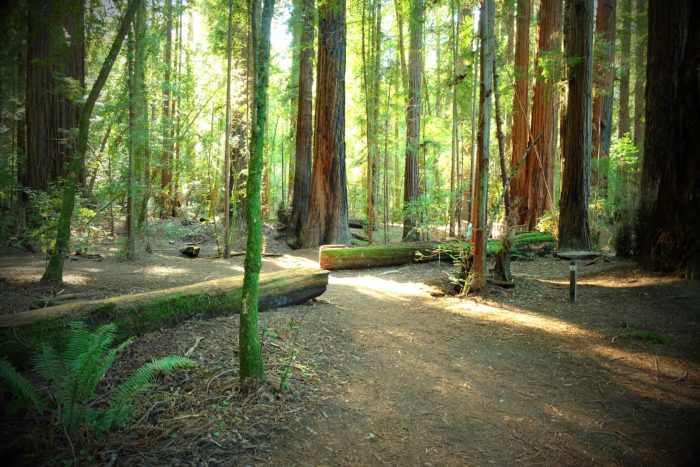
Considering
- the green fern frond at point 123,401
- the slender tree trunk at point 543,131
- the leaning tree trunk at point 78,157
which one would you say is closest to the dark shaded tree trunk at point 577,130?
the slender tree trunk at point 543,131

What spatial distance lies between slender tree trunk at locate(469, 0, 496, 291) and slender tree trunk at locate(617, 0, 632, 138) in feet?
45.5

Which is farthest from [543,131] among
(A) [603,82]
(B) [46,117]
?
(B) [46,117]

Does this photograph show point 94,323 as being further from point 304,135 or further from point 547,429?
point 304,135

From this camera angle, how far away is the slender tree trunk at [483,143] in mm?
7332

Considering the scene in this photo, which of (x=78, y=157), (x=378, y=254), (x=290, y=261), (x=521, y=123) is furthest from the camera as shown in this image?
(x=521, y=123)

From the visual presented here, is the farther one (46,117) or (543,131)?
(543,131)

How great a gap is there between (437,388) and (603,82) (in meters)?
17.0

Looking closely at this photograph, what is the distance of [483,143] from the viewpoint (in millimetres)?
7527

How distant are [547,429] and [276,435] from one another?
2279 millimetres

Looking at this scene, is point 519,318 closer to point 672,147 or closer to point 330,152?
point 672,147

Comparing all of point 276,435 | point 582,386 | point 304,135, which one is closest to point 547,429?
point 582,386

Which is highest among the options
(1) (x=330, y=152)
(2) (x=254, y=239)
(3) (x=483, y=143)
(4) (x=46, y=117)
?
(4) (x=46, y=117)

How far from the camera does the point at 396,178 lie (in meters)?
27.7

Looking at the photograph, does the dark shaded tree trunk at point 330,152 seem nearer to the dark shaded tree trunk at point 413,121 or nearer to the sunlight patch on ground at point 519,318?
the dark shaded tree trunk at point 413,121
